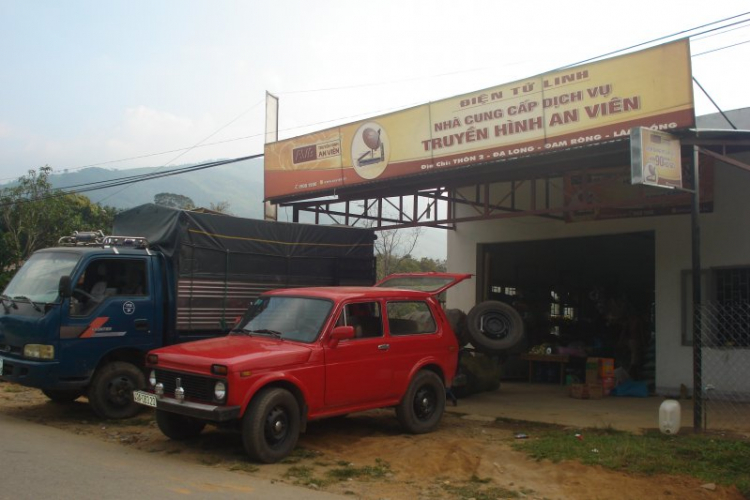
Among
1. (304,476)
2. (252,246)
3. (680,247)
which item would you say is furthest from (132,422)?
(680,247)

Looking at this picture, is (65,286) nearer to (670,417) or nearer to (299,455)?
(299,455)

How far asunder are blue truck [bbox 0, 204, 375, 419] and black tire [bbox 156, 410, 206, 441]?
1.58m

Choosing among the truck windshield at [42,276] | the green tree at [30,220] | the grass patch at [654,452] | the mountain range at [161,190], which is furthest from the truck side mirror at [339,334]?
the mountain range at [161,190]

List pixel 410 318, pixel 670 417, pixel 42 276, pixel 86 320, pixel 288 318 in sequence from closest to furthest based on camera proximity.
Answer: pixel 288 318
pixel 670 417
pixel 86 320
pixel 410 318
pixel 42 276

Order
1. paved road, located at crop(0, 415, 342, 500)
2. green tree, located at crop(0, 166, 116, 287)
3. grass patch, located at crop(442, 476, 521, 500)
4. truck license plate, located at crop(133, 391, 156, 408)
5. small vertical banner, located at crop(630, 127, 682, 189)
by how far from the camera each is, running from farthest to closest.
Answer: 1. green tree, located at crop(0, 166, 116, 287)
2. small vertical banner, located at crop(630, 127, 682, 189)
3. truck license plate, located at crop(133, 391, 156, 408)
4. grass patch, located at crop(442, 476, 521, 500)
5. paved road, located at crop(0, 415, 342, 500)

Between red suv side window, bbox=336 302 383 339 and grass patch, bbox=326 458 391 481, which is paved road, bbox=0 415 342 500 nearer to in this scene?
grass patch, bbox=326 458 391 481

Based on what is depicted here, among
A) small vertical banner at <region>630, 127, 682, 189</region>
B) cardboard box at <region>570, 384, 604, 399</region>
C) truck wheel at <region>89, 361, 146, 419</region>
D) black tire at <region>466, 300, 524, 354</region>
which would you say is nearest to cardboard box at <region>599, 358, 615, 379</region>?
cardboard box at <region>570, 384, 604, 399</region>

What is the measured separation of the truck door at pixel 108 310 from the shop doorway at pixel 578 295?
760 centimetres

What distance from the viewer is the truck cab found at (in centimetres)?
828

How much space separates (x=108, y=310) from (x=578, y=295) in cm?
1316

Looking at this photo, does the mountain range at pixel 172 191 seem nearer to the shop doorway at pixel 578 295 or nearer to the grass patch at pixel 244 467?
the shop doorway at pixel 578 295

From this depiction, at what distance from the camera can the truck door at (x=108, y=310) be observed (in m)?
8.45

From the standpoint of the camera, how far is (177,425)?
757 cm

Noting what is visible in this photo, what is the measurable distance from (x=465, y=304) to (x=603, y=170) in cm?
574
